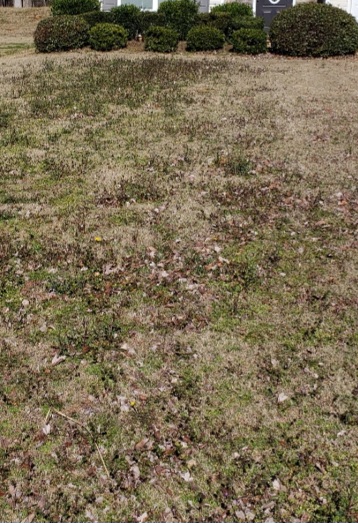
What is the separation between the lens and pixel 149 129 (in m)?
12.3

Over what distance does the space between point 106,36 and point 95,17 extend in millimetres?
1987

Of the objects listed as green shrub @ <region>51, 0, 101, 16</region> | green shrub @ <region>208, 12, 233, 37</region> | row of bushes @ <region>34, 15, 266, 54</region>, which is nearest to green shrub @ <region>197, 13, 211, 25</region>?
green shrub @ <region>208, 12, 233, 37</region>

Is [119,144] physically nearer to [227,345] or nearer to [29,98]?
[29,98]

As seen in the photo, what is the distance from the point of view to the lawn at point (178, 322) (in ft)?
14.0

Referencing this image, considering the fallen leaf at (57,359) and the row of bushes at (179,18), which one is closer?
the fallen leaf at (57,359)

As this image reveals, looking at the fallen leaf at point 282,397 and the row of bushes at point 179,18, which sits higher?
the row of bushes at point 179,18

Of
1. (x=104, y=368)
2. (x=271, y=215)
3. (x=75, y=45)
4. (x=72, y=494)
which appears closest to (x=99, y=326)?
(x=104, y=368)

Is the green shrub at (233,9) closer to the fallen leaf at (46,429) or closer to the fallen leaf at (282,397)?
the fallen leaf at (282,397)

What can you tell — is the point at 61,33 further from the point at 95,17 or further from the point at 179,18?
the point at 179,18

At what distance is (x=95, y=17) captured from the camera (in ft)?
72.6

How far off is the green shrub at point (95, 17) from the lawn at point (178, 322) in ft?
37.6

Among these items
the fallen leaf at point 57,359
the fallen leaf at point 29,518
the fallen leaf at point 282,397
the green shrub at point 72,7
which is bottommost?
the fallen leaf at point 29,518

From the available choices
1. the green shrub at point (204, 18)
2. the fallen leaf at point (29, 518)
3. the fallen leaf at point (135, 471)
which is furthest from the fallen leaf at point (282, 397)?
the green shrub at point (204, 18)

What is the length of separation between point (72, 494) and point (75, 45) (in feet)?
66.2
